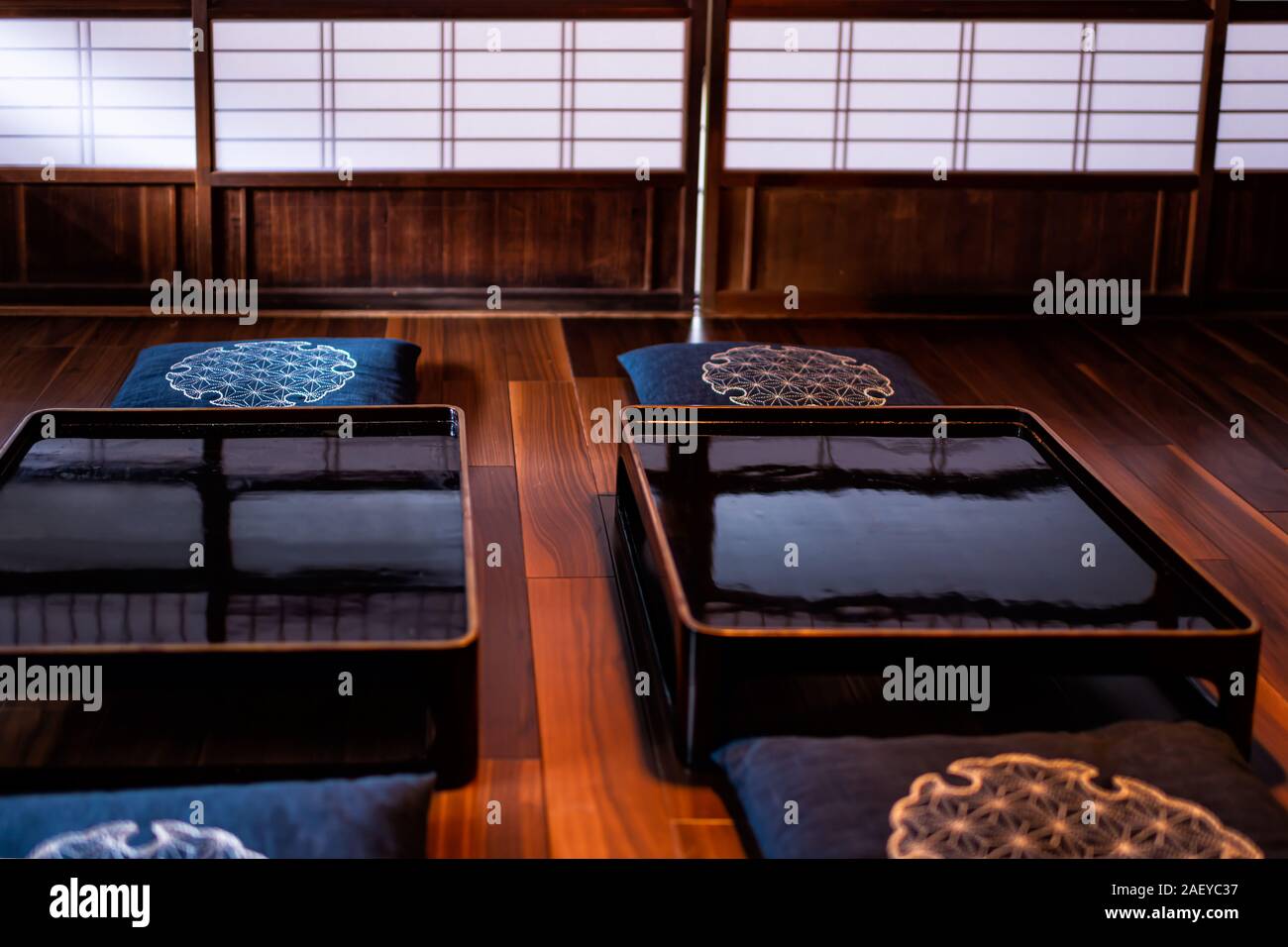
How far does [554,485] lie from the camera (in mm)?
3729

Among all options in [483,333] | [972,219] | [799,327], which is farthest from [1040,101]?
[483,333]

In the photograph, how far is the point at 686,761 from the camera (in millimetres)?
2504

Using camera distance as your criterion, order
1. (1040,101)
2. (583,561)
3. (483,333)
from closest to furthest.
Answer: (583,561) → (483,333) → (1040,101)

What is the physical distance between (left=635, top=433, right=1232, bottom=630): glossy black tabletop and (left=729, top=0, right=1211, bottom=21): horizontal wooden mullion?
2.16 metres

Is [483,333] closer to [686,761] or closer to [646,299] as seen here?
[646,299]

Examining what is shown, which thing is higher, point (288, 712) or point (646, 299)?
point (646, 299)

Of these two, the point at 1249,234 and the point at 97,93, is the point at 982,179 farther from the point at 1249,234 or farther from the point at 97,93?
the point at 97,93

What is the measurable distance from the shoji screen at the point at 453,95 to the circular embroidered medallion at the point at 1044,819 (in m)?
3.37

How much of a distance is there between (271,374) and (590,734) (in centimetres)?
158

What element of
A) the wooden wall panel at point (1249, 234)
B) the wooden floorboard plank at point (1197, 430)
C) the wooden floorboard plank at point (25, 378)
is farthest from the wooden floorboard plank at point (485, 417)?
the wooden wall panel at point (1249, 234)

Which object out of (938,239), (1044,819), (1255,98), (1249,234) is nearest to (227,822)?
(1044,819)

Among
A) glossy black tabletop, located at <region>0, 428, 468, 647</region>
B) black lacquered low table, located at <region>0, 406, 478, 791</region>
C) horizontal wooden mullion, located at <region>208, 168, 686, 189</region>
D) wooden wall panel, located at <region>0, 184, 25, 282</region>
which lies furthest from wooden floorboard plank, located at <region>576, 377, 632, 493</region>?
wooden wall panel, located at <region>0, 184, 25, 282</region>
